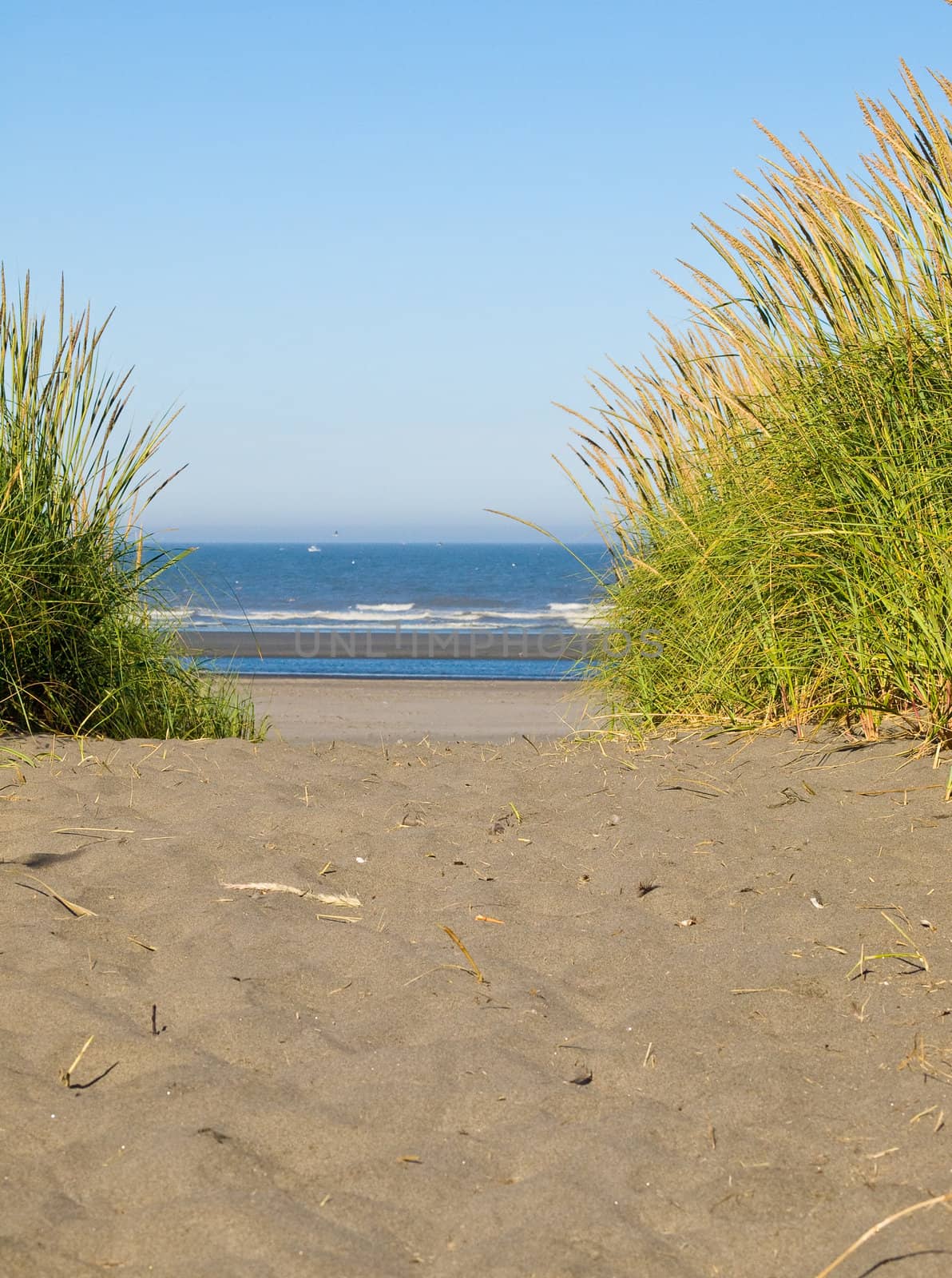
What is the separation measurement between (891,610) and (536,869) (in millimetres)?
1149

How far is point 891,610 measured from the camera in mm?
2689

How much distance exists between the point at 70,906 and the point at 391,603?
22.9m

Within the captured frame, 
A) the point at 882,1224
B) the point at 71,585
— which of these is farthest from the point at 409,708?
the point at 882,1224

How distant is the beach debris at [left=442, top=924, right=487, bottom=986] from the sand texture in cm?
1

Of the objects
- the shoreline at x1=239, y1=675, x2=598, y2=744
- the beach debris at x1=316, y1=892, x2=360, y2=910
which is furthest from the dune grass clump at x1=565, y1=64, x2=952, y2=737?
the shoreline at x1=239, y1=675, x2=598, y2=744

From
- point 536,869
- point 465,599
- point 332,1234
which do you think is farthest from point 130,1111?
point 465,599

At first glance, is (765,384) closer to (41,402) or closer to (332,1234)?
(41,402)

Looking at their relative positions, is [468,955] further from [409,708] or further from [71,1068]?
[409,708]

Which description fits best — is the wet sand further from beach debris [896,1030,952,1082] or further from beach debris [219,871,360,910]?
beach debris [896,1030,952,1082]

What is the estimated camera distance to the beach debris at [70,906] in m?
2.01

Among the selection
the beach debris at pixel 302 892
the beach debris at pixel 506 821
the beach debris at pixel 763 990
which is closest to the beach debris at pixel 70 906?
the beach debris at pixel 302 892

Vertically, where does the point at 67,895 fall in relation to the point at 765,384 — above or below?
below

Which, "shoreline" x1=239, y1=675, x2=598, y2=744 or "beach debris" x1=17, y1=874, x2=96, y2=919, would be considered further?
"shoreline" x1=239, y1=675, x2=598, y2=744

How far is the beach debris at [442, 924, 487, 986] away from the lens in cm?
182
